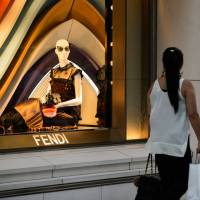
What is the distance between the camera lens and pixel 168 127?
12.8 ft

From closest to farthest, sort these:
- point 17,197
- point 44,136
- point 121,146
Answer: point 17,197, point 44,136, point 121,146

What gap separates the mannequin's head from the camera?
635 cm

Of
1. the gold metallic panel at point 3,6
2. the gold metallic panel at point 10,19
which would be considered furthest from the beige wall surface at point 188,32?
the gold metallic panel at point 3,6

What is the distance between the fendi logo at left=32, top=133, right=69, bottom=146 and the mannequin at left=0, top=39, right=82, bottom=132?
116mm

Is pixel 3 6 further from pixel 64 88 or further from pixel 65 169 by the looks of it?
pixel 65 169

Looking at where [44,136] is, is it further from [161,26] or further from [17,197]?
[161,26]

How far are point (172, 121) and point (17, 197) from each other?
6.76ft

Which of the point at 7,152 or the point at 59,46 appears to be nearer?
the point at 7,152

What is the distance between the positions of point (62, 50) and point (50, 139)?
4.18ft

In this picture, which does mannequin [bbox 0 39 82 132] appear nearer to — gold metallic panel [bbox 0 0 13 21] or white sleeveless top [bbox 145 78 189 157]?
gold metallic panel [bbox 0 0 13 21]

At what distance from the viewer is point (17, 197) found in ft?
16.2

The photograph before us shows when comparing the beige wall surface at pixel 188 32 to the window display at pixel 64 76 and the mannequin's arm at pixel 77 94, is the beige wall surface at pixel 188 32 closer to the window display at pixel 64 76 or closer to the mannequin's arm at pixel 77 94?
the window display at pixel 64 76

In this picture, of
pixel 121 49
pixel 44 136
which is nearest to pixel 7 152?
pixel 44 136

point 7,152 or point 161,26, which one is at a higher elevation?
point 161,26
